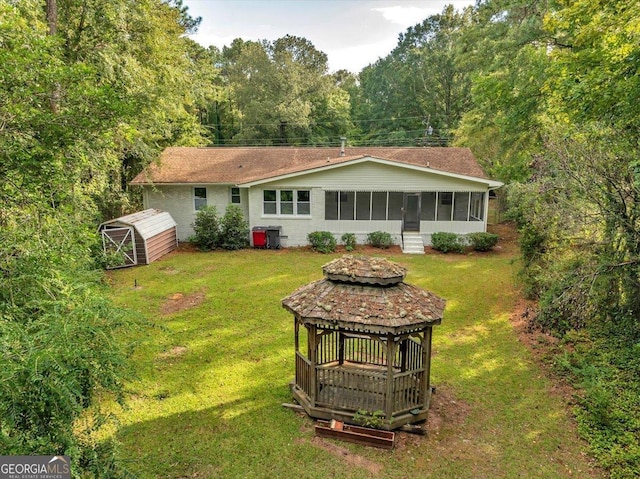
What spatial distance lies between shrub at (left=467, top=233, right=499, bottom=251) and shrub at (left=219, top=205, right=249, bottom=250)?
35.1 ft

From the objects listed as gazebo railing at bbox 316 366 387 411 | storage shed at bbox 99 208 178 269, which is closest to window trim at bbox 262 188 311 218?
storage shed at bbox 99 208 178 269

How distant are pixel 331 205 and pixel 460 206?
6.44m

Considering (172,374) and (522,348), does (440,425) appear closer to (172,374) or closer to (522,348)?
(522,348)

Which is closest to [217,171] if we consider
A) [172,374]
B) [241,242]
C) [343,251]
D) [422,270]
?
[241,242]

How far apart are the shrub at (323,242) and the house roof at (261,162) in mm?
3114

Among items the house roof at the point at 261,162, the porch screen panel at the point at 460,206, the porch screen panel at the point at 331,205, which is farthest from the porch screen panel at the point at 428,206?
the porch screen panel at the point at 331,205

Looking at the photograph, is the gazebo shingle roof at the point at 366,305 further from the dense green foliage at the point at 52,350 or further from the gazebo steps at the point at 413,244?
the gazebo steps at the point at 413,244

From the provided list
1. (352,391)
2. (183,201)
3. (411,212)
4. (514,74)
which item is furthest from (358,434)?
(183,201)

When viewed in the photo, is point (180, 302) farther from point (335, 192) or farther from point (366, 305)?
point (335, 192)

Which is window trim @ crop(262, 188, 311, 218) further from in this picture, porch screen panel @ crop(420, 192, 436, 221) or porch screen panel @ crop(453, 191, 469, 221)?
porch screen panel @ crop(453, 191, 469, 221)

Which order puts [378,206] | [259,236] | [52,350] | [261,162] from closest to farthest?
[52,350] → [259,236] → [378,206] → [261,162]

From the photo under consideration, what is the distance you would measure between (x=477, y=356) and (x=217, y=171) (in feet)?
51.2

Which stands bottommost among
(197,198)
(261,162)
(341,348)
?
(341,348)

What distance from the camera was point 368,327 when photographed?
224 inches
